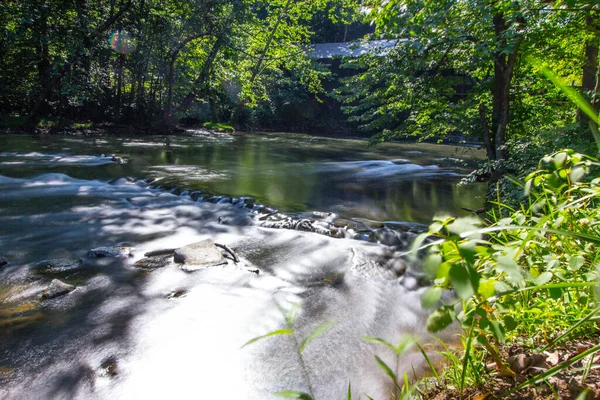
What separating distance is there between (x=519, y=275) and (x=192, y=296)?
2846 mm

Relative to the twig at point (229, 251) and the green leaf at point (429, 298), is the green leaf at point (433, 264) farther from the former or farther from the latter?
the twig at point (229, 251)

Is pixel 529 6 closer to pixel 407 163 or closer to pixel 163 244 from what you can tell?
pixel 163 244

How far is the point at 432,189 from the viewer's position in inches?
328

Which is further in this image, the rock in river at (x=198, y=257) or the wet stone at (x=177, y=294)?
the rock in river at (x=198, y=257)

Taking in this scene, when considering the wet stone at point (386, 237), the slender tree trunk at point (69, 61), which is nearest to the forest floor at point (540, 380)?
the wet stone at point (386, 237)

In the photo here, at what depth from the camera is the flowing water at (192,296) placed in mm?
2258

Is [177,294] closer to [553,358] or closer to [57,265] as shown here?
[57,265]

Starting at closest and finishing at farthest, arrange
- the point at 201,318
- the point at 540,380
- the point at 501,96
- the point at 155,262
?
the point at 540,380, the point at 201,318, the point at 155,262, the point at 501,96

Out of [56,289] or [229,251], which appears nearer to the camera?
[56,289]

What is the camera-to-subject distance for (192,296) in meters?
3.25

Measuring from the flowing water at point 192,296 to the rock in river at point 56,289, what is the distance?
75mm

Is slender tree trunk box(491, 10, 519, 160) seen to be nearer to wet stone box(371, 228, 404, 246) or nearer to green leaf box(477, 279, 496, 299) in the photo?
wet stone box(371, 228, 404, 246)

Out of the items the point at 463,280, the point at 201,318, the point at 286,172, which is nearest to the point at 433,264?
the point at 463,280

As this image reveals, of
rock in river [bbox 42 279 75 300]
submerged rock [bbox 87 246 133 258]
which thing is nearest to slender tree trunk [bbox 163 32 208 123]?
submerged rock [bbox 87 246 133 258]
